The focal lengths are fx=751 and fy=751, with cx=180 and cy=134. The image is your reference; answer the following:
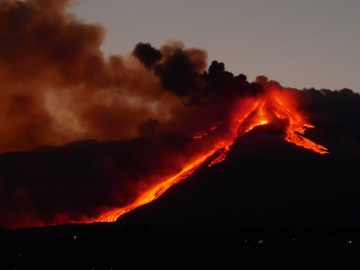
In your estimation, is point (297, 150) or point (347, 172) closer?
point (347, 172)

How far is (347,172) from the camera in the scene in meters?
173

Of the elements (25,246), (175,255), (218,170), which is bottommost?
(175,255)

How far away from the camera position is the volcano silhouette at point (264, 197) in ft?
508

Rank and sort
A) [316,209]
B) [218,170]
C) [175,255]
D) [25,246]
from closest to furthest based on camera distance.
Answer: [175,255] < [25,246] < [316,209] < [218,170]

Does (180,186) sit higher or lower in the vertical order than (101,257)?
higher

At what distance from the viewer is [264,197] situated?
547ft

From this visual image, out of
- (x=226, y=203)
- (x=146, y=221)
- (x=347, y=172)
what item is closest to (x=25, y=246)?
(x=146, y=221)

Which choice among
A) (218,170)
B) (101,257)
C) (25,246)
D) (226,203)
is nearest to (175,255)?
(101,257)

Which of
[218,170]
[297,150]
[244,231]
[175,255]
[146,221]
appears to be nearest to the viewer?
[175,255]

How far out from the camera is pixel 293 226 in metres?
154

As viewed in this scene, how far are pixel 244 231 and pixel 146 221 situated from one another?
2303 cm

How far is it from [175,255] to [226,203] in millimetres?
62471

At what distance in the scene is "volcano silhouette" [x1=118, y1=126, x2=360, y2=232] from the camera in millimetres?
154750

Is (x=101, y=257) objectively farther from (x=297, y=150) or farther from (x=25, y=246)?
(x=297, y=150)
